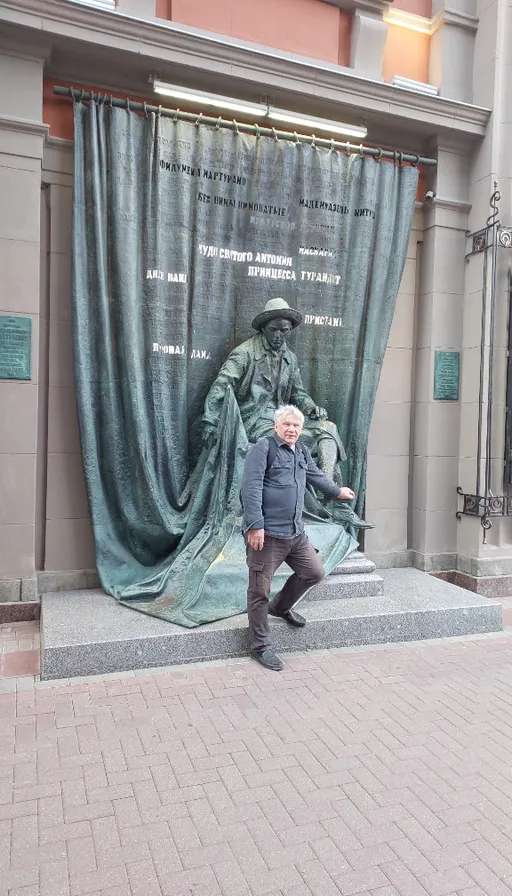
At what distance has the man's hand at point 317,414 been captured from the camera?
6117 millimetres

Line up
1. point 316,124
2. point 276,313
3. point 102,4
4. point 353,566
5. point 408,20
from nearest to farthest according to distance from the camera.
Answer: point 102,4 < point 353,566 < point 276,313 < point 316,124 < point 408,20

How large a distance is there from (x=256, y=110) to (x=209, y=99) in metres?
0.47

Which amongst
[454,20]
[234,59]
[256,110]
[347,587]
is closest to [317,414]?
[347,587]

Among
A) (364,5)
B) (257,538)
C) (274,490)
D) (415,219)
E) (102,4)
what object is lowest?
(257,538)

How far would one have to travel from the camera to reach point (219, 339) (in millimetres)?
6156

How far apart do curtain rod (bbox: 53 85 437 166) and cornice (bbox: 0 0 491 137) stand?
352 mm

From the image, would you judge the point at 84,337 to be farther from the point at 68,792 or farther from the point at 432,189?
the point at 432,189

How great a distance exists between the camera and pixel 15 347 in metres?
5.40

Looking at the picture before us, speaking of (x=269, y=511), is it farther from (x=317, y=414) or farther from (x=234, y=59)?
(x=234, y=59)

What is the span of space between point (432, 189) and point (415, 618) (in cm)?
464

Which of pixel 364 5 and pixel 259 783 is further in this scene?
pixel 364 5

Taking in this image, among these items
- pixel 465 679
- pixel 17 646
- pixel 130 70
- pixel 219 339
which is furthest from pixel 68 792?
pixel 130 70

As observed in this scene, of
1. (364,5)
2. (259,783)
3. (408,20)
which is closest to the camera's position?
(259,783)

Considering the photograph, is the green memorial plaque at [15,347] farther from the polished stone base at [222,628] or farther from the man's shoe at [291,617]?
the man's shoe at [291,617]
